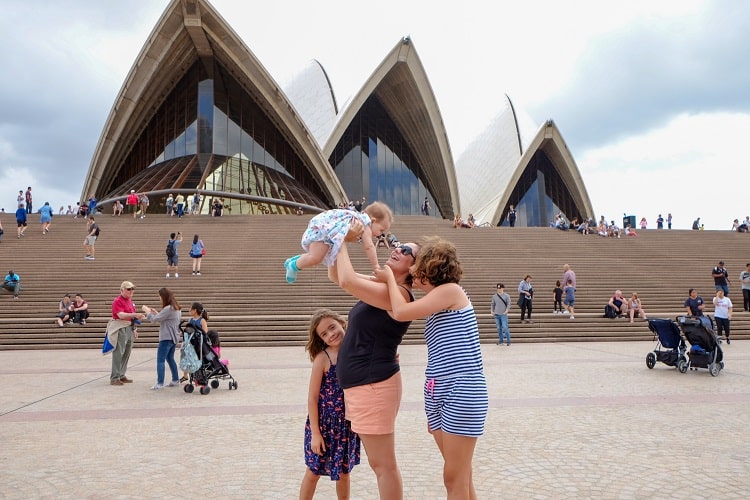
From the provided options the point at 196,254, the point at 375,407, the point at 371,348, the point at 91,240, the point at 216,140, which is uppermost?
the point at 216,140

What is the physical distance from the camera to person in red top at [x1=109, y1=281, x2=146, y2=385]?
6574 millimetres

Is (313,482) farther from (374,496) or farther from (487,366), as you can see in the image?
(487,366)

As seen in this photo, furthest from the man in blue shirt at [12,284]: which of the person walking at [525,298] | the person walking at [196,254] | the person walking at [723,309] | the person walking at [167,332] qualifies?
the person walking at [723,309]

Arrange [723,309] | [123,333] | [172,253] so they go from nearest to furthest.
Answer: [123,333] < [723,309] < [172,253]

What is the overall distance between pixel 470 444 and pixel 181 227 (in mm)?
20078

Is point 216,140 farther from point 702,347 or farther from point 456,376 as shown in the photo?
point 456,376

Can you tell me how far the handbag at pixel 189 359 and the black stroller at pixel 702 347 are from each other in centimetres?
618

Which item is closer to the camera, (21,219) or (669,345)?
(669,345)

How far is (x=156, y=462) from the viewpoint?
351 centimetres

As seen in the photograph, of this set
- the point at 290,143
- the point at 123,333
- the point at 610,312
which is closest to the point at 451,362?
the point at 123,333

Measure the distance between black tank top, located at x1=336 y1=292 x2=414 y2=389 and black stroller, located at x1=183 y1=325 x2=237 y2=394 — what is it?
4413mm

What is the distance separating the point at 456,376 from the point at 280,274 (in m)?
13.7

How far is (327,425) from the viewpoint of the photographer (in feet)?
8.37

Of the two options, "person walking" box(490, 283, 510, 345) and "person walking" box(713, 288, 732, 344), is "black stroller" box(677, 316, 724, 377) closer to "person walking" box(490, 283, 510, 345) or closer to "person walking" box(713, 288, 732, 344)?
"person walking" box(713, 288, 732, 344)
